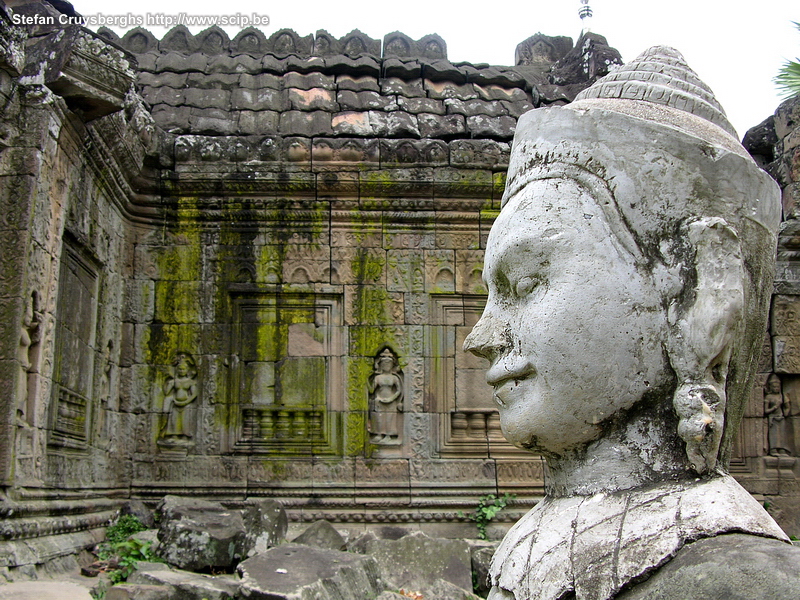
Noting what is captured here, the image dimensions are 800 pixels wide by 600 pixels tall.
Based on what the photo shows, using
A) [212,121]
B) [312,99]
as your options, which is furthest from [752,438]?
[212,121]

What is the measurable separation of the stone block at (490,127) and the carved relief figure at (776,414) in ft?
13.5

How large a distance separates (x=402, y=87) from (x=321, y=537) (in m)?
5.05

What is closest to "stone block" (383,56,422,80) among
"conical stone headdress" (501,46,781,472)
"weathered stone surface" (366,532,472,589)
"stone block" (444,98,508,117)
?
"stone block" (444,98,508,117)

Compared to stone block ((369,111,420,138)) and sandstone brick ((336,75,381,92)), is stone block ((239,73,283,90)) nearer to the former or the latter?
sandstone brick ((336,75,381,92))

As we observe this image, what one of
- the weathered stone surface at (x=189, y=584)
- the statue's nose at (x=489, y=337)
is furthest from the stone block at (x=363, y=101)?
the statue's nose at (x=489, y=337)

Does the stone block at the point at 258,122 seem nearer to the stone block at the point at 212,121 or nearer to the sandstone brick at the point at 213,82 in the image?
the stone block at the point at 212,121

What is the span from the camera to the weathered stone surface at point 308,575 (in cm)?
488

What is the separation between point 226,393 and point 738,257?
252 inches

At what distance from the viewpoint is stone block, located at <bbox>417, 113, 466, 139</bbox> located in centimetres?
819

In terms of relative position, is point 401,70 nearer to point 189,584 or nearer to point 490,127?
point 490,127

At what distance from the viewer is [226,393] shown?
7.64 m

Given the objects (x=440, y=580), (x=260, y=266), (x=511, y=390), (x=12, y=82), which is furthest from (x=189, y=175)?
(x=511, y=390)

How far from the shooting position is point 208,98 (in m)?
8.38

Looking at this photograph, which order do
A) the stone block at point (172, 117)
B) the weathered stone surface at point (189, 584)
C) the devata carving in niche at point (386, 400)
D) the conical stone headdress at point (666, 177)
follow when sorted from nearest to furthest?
the conical stone headdress at point (666, 177)
the weathered stone surface at point (189, 584)
the devata carving in niche at point (386, 400)
the stone block at point (172, 117)
